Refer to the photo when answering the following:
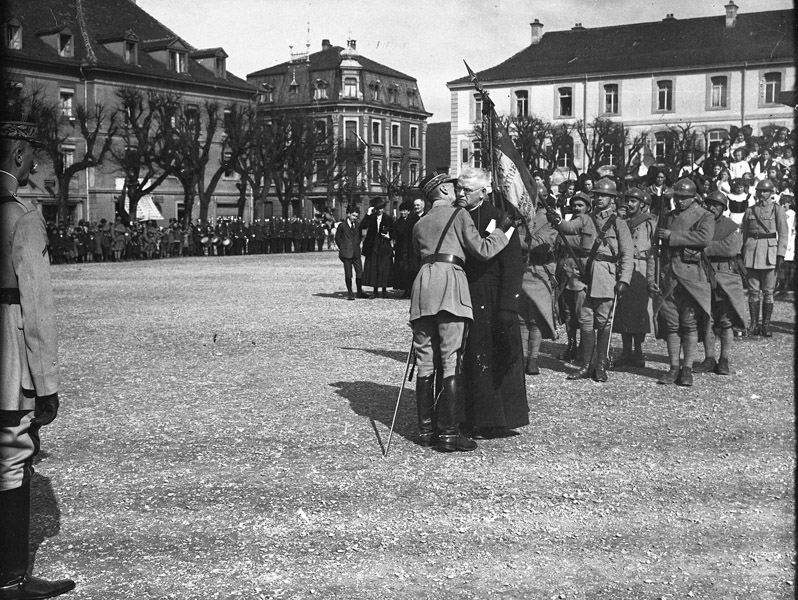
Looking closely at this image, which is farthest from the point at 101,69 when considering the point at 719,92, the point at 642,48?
the point at 719,92

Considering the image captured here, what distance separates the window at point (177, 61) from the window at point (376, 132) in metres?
22.2

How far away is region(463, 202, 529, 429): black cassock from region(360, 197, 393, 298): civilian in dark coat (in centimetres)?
1343

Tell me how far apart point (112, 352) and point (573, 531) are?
8334 millimetres

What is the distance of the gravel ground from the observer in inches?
190

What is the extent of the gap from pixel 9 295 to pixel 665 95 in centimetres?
6091

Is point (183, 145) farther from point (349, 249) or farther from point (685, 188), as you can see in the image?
point (685, 188)

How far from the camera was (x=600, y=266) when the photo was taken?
10.4 metres

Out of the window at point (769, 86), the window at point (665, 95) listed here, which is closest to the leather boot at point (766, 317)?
the window at point (769, 86)

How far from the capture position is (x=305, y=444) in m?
7.53

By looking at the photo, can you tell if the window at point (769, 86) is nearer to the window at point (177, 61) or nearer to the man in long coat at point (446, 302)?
the window at point (177, 61)

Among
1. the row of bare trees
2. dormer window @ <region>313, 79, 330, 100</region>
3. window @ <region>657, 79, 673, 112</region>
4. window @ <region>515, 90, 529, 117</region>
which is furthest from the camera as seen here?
dormer window @ <region>313, 79, 330, 100</region>

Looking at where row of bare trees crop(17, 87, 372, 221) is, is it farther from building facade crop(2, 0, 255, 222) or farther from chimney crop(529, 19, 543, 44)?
chimney crop(529, 19, 543, 44)

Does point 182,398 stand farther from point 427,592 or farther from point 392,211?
point 392,211

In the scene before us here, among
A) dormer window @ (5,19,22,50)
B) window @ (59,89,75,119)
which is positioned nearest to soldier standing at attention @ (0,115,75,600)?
dormer window @ (5,19,22,50)
